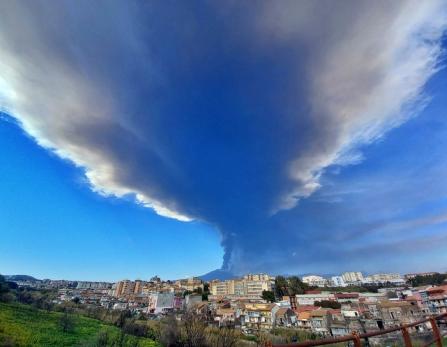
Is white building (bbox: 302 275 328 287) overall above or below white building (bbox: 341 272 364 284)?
below

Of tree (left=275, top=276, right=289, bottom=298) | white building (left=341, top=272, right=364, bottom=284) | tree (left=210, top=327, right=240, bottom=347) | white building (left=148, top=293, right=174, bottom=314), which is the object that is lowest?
tree (left=210, top=327, right=240, bottom=347)

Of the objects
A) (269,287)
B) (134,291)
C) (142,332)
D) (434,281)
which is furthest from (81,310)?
(434,281)

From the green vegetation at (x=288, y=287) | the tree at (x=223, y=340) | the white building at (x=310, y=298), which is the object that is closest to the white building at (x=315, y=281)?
the green vegetation at (x=288, y=287)

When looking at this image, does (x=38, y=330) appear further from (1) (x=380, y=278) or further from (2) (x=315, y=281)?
(1) (x=380, y=278)

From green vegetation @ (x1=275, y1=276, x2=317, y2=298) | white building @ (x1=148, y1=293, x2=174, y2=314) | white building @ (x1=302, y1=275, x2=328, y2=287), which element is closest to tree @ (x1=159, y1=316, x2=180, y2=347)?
white building @ (x1=148, y1=293, x2=174, y2=314)

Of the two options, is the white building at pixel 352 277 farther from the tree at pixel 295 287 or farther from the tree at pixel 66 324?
the tree at pixel 66 324

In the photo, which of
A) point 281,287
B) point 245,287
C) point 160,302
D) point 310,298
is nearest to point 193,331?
point 310,298

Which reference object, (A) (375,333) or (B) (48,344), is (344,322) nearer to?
(B) (48,344)

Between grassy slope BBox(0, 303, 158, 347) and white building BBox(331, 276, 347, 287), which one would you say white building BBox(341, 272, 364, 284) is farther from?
grassy slope BBox(0, 303, 158, 347)
